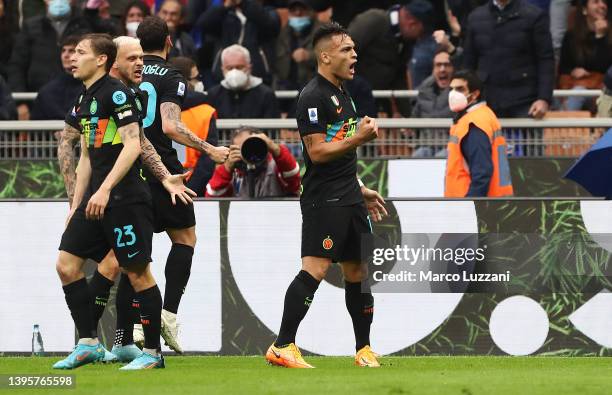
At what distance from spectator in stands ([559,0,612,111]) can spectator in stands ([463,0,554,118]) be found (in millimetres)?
1359

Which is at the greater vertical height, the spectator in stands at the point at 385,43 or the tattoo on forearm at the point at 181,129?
the spectator in stands at the point at 385,43

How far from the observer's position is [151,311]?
933cm

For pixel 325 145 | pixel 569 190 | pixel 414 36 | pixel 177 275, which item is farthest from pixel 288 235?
pixel 414 36

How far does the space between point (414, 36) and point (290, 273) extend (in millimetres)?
5282

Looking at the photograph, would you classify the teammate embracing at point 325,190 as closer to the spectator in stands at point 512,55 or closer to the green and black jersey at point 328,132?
the green and black jersey at point 328,132

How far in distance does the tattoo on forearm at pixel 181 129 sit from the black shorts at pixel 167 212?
1.31 feet

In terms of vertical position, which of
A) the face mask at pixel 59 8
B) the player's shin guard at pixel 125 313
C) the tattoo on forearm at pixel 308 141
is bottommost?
the player's shin guard at pixel 125 313

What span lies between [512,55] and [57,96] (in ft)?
15.4

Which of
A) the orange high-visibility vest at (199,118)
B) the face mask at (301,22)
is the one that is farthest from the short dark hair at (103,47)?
the face mask at (301,22)

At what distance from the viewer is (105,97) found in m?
9.24

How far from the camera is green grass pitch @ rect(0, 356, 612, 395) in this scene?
8.23 metres

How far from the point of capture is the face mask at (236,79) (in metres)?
14.8

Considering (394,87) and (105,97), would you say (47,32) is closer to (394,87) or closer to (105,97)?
(394,87)

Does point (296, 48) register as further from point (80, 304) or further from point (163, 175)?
point (80, 304)
